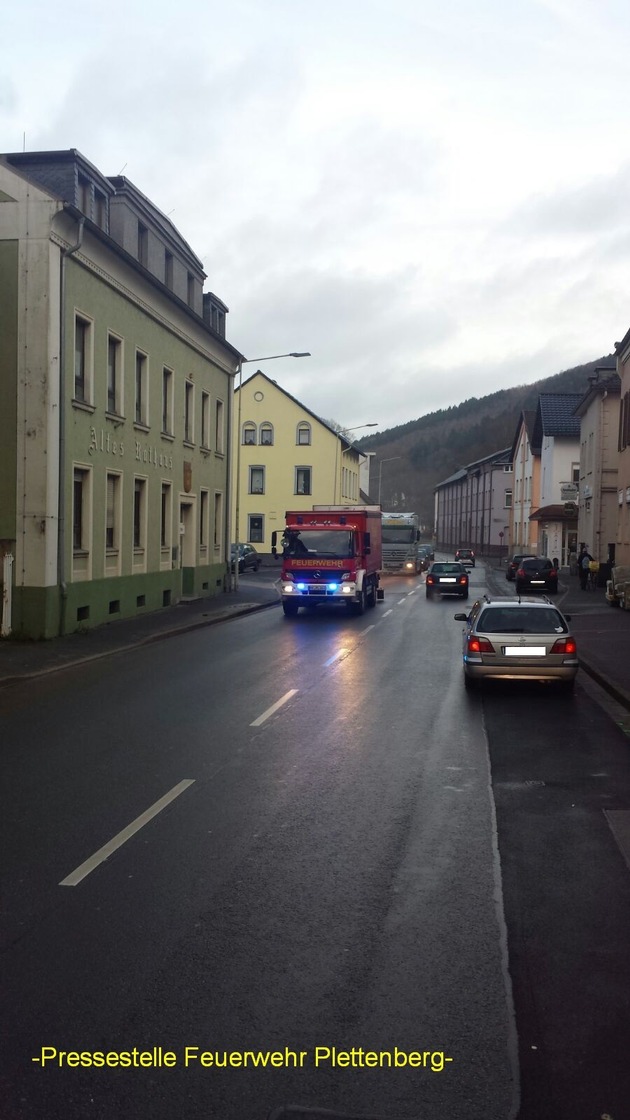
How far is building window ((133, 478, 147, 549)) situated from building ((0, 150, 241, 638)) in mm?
40

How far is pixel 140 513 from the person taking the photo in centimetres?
2661

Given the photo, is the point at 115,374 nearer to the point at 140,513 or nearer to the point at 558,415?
the point at 140,513

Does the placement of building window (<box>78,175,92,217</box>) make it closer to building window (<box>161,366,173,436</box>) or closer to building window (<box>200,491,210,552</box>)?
building window (<box>161,366,173,436</box>)

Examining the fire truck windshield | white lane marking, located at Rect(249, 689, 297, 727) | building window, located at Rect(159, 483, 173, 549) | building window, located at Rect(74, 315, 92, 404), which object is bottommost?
white lane marking, located at Rect(249, 689, 297, 727)

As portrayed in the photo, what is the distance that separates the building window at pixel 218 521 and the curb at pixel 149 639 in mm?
3475

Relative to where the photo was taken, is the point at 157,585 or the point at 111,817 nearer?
the point at 111,817

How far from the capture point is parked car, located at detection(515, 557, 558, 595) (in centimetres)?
4003

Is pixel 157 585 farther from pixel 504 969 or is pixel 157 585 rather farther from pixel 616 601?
pixel 504 969

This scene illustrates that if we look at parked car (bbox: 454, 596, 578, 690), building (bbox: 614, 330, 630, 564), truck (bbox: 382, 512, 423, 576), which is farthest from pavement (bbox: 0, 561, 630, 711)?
truck (bbox: 382, 512, 423, 576)

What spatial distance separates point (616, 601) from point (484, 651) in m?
20.1

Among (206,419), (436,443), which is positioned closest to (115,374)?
(206,419)

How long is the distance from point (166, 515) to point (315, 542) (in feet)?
15.7

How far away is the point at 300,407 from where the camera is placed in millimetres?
A: 69188

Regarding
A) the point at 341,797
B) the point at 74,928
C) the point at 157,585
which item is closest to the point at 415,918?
the point at 74,928
